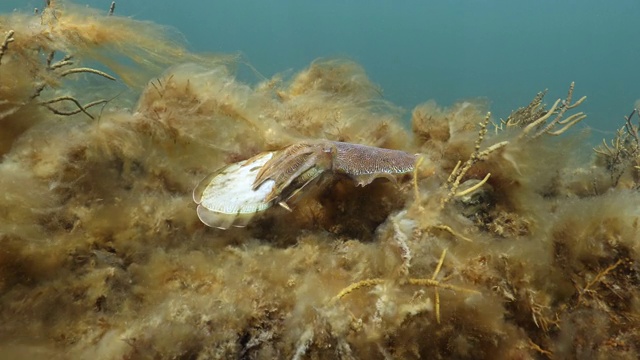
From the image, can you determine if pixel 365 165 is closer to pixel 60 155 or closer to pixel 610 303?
pixel 610 303

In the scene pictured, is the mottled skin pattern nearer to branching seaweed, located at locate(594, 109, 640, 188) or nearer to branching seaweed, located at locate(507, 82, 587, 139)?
branching seaweed, located at locate(507, 82, 587, 139)

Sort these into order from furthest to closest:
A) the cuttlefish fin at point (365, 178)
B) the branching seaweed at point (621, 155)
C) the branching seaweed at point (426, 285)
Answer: the branching seaweed at point (621, 155) < the cuttlefish fin at point (365, 178) < the branching seaweed at point (426, 285)

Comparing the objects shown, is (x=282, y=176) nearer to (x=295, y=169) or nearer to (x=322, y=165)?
(x=295, y=169)

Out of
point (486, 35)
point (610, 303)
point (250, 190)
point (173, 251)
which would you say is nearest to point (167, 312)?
point (173, 251)

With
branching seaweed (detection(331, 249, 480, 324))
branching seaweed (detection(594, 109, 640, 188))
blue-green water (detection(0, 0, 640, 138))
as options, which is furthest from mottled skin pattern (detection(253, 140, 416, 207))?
blue-green water (detection(0, 0, 640, 138))

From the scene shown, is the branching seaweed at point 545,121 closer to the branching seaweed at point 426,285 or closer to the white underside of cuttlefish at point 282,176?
the white underside of cuttlefish at point 282,176

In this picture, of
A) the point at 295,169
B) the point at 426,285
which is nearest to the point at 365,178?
the point at 295,169

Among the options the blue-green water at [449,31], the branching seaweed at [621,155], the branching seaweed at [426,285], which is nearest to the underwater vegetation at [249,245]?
the branching seaweed at [426,285]
